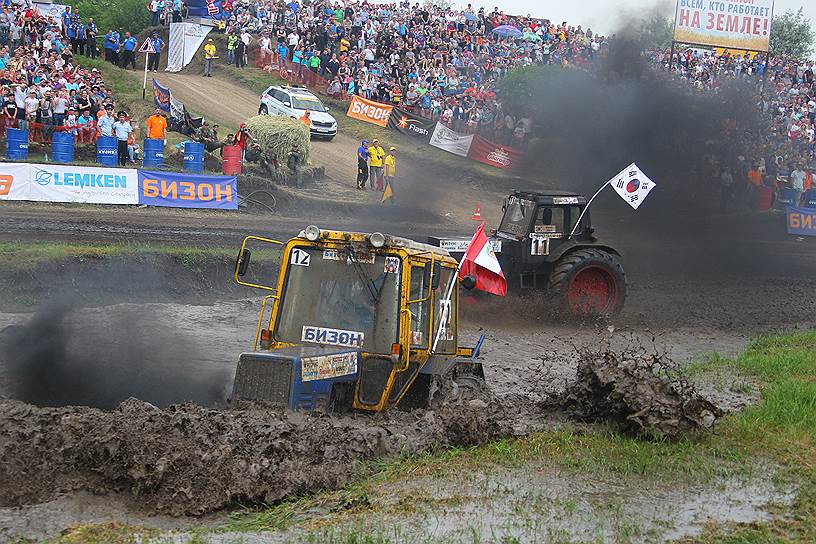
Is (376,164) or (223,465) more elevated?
(376,164)

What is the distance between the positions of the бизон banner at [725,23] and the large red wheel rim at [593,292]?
22.9m

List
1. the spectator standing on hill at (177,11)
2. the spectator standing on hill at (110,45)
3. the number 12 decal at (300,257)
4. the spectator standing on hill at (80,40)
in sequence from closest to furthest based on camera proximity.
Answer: the number 12 decal at (300,257), the spectator standing on hill at (80,40), the spectator standing on hill at (110,45), the spectator standing on hill at (177,11)

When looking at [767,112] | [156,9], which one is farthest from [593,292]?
[156,9]

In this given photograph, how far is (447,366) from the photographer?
399 inches

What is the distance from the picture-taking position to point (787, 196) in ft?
111

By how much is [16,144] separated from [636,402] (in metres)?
18.4

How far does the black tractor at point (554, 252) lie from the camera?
57.6ft

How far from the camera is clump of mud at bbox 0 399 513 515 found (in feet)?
24.0

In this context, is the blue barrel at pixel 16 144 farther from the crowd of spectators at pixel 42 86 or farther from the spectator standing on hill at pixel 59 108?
the spectator standing on hill at pixel 59 108

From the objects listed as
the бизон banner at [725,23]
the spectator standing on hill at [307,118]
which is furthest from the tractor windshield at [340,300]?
the бизон banner at [725,23]

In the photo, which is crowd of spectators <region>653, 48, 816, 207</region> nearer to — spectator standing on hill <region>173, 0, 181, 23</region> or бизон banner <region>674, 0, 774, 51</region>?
бизон banner <region>674, 0, 774, 51</region>

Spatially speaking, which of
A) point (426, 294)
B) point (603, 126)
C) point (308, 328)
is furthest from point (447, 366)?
point (603, 126)

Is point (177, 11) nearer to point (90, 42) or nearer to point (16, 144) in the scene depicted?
point (90, 42)

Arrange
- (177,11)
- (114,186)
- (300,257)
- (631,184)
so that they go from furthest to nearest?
(177,11) → (114,186) → (631,184) → (300,257)
